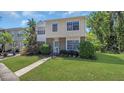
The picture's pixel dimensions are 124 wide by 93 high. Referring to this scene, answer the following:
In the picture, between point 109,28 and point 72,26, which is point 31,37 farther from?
point 109,28

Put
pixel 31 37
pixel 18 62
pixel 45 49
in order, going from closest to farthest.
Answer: pixel 18 62 → pixel 45 49 → pixel 31 37

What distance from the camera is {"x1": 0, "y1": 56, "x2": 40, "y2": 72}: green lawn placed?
1161cm

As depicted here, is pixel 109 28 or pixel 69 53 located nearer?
pixel 69 53

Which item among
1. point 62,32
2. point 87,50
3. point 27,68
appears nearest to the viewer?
point 27,68

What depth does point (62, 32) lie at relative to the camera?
16.4 meters

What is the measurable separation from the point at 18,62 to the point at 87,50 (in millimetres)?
4008

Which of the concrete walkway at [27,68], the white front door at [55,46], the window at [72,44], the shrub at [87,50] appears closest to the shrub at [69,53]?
the shrub at [87,50]

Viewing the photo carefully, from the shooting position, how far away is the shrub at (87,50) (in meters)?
13.3

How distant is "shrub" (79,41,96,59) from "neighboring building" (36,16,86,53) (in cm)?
70

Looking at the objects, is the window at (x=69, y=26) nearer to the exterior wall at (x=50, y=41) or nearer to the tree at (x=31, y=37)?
the exterior wall at (x=50, y=41)

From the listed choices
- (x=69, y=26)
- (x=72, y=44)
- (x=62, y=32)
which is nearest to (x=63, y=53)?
(x=72, y=44)

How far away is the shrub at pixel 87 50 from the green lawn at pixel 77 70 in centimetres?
58

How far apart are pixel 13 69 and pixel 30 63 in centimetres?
123
